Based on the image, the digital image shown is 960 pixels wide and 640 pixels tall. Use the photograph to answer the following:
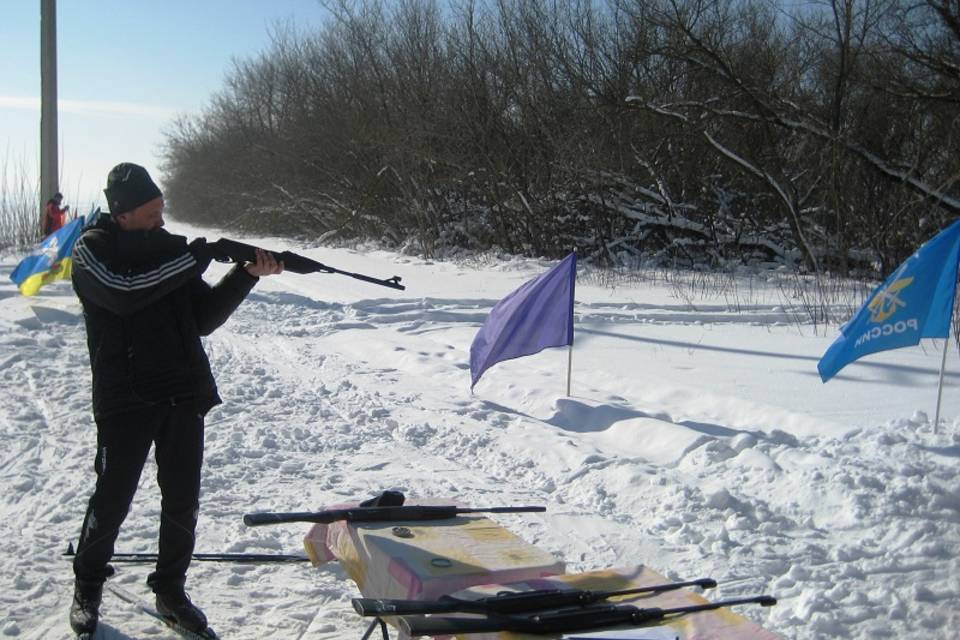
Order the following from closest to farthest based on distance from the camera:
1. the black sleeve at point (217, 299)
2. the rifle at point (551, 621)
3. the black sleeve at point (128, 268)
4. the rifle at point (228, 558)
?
the rifle at point (551, 621) → the black sleeve at point (128, 268) → the black sleeve at point (217, 299) → the rifle at point (228, 558)

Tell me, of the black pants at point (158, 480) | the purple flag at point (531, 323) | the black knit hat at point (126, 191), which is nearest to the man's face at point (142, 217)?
the black knit hat at point (126, 191)

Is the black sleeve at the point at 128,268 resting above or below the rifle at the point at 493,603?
above

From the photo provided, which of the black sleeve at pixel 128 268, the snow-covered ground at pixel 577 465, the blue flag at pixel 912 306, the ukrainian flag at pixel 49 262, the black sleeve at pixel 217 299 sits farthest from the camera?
the ukrainian flag at pixel 49 262

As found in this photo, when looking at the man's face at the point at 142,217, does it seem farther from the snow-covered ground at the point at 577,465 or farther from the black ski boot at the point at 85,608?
the snow-covered ground at the point at 577,465

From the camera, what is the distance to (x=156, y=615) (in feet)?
12.3

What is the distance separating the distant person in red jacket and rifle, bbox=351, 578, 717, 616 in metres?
19.7

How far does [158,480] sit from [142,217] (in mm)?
1044

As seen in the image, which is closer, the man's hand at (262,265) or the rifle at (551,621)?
the rifle at (551,621)

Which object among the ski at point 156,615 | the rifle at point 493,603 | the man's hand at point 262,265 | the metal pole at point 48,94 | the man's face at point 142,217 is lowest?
the ski at point 156,615

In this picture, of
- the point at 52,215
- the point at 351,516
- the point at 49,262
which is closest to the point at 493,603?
the point at 351,516

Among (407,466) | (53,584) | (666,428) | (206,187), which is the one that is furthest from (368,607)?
(206,187)

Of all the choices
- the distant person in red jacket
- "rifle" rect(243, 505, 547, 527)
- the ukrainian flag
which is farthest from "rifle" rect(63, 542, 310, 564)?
the distant person in red jacket

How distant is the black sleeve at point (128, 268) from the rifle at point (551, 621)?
5.20 ft

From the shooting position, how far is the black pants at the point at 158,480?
350 cm
